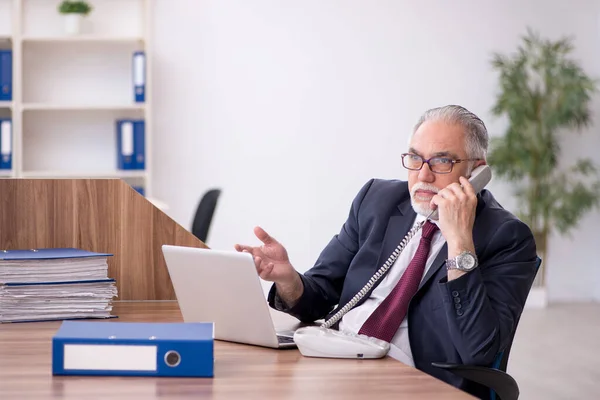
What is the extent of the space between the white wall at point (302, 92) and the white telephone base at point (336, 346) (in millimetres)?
4568

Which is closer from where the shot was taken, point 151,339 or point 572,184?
point 151,339

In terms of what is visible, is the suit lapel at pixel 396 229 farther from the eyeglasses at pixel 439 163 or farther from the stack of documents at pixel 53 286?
the stack of documents at pixel 53 286

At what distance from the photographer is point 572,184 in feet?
21.7

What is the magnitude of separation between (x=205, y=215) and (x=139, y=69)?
1339 millimetres

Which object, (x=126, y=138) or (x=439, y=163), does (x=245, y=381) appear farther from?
(x=126, y=138)

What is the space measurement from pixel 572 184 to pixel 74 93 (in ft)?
12.4

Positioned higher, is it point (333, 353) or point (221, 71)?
point (221, 71)

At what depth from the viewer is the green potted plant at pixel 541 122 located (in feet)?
20.3

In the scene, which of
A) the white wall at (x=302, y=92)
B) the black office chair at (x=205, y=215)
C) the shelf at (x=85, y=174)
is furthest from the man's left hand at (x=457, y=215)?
the white wall at (x=302, y=92)

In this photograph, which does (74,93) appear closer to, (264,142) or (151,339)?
(264,142)

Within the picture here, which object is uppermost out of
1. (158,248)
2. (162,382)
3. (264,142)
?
(264,142)

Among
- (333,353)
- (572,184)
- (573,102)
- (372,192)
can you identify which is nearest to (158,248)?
(372,192)

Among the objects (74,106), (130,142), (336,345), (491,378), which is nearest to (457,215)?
(491,378)

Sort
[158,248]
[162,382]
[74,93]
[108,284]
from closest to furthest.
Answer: [162,382]
[108,284]
[158,248]
[74,93]
